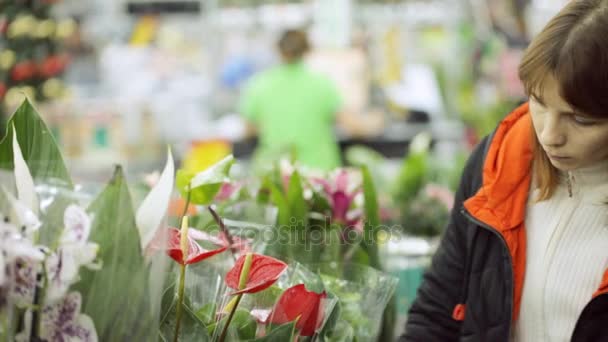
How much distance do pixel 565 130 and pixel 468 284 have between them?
1.13 feet

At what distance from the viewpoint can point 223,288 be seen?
118 cm

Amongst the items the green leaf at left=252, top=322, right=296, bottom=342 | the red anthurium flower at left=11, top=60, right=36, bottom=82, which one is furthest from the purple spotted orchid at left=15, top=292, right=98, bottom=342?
the red anthurium flower at left=11, top=60, right=36, bottom=82

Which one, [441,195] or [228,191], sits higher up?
[228,191]

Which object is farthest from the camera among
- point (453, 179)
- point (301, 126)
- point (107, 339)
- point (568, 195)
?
point (301, 126)

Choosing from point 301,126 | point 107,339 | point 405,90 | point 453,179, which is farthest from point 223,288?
point 405,90

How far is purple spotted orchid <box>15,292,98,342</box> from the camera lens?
93cm

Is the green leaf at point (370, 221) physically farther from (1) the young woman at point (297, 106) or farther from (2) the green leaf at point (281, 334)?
(1) the young woman at point (297, 106)

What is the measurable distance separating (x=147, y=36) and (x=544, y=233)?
4.61 m

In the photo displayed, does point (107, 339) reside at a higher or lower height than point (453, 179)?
higher

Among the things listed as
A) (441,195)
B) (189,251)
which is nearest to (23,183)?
(189,251)

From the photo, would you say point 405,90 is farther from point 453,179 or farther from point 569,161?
point 569,161

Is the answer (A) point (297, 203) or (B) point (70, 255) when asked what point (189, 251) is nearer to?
(B) point (70, 255)

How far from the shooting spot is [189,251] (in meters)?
1.09

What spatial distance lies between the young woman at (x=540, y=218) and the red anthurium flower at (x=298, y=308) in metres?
0.34
